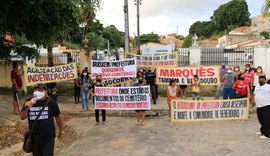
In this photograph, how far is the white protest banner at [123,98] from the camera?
13.8m

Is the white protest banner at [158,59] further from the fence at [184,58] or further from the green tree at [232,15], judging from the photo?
the green tree at [232,15]

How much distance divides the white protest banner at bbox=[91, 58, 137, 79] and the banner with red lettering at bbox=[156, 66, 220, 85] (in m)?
2.54

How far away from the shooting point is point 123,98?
46.6 ft

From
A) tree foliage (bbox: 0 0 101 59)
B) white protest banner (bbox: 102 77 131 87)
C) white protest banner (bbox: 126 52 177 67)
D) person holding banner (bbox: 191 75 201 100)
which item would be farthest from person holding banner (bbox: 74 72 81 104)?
tree foliage (bbox: 0 0 101 59)

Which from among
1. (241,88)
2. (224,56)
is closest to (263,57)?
(224,56)

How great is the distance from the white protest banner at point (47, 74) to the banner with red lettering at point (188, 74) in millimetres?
3991

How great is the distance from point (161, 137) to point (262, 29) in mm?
74551

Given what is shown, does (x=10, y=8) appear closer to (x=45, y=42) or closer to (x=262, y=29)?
(x=45, y=42)

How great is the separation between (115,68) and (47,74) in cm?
291

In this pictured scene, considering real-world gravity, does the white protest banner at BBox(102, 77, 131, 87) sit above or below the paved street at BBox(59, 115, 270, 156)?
above

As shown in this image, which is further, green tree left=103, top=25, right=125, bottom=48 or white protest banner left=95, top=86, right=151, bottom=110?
green tree left=103, top=25, right=125, bottom=48

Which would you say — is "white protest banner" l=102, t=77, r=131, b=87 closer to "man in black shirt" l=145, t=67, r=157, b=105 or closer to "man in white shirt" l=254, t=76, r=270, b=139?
"man in black shirt" l=145, t=67, r=157, b=105

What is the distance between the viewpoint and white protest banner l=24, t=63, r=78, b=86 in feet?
53.1

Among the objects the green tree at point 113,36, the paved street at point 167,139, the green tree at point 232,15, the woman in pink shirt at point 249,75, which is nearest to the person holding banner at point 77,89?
the paved street at point 167,139
